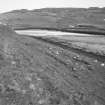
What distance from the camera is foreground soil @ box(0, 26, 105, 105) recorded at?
260 centimetres

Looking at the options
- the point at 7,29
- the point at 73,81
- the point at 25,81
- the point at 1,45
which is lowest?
the point at 73,81

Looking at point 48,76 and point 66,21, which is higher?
point 66,21

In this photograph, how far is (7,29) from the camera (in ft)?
16.3

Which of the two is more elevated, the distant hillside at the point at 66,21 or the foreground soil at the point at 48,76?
the distant hillside at the point at 66,21

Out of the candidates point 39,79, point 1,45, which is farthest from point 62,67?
point 1,45

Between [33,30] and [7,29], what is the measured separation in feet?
7.31

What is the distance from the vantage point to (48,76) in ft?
10.4

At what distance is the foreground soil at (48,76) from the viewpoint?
2.60 m

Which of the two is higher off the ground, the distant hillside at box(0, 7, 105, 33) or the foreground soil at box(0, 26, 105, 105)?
the distant hillside at box(0, 7, 105, 33)

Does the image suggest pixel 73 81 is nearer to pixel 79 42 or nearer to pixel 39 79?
pixel 39 79

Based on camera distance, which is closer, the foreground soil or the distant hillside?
the foreground soil

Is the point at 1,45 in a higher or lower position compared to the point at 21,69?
higher

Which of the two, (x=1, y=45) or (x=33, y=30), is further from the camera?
(x=33, y=30)

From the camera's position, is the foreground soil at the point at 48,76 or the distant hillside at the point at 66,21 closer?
the foreground soil at the point at 48,76
